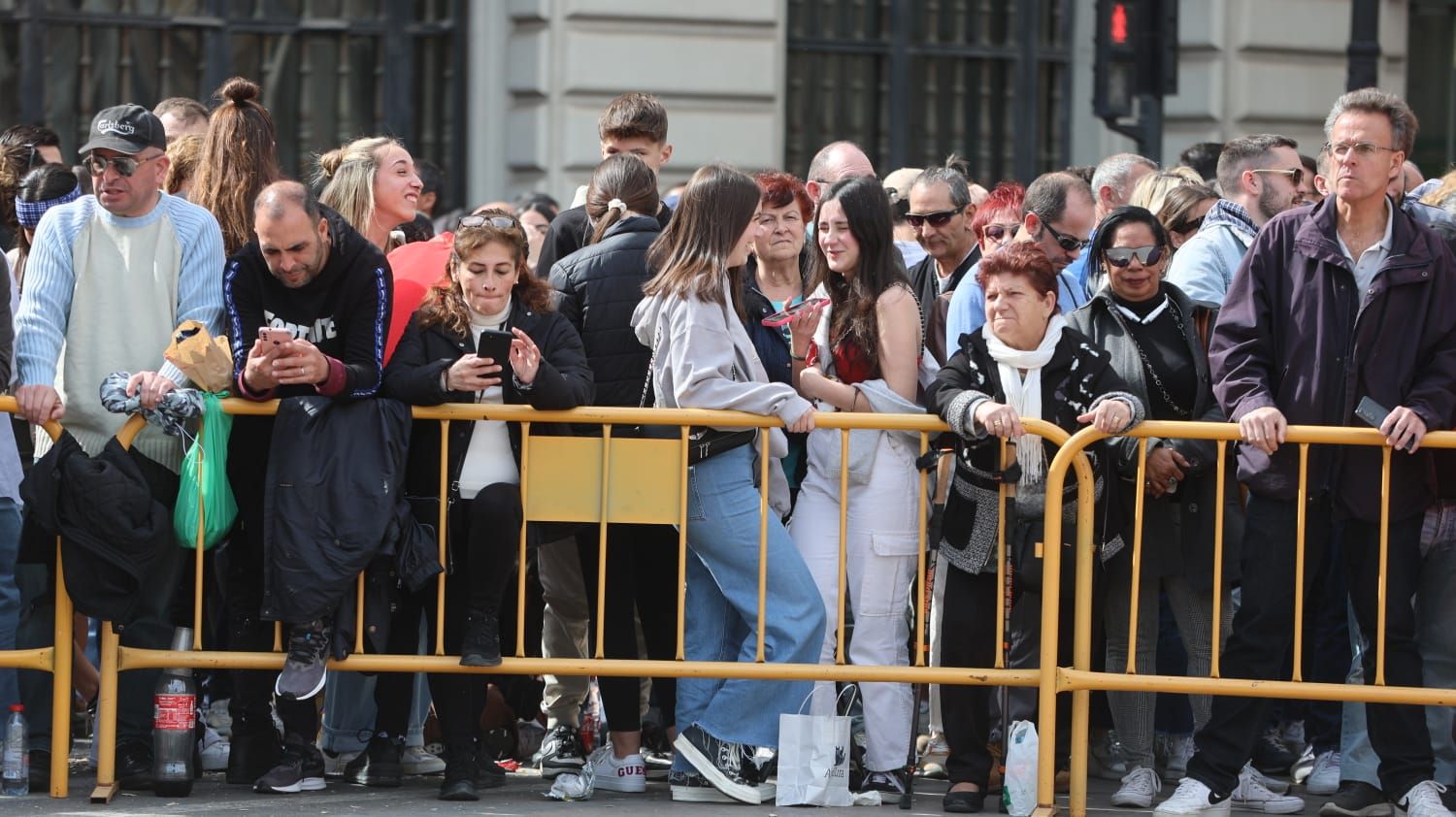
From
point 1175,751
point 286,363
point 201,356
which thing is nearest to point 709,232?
point 286,363

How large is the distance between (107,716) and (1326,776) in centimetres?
402

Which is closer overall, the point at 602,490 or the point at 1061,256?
Answer: the point at 602,490

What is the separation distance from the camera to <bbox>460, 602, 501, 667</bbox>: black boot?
6801 millimetres

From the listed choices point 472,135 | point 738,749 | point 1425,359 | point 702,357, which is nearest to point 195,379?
point 702,357

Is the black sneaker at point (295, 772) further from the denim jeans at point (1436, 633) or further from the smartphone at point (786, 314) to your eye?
the denim jeans at point (1436, 633)

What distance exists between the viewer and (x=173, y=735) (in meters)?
6.86

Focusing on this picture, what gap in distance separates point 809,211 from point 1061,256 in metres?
1.00

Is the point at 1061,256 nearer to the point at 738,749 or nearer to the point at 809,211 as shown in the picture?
the point at 809,211

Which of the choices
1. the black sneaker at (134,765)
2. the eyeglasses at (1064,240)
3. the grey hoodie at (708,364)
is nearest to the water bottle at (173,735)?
the black sneaker at (134,765)

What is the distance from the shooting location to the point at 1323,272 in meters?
6.86

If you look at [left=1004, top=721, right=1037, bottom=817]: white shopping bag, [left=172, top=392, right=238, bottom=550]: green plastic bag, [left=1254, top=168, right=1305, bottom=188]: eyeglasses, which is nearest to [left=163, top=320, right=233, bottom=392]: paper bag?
[left=172, top=392, right=238, bottom=550]: green plastic bag

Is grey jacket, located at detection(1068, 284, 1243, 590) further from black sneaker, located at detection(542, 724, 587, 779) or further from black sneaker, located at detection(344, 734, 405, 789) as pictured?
black sneaker, located at detection(344, 734, 405, 789)

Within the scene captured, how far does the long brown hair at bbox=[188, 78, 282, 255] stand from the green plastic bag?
872 mm

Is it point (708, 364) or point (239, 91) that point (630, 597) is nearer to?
point (708, 364)
